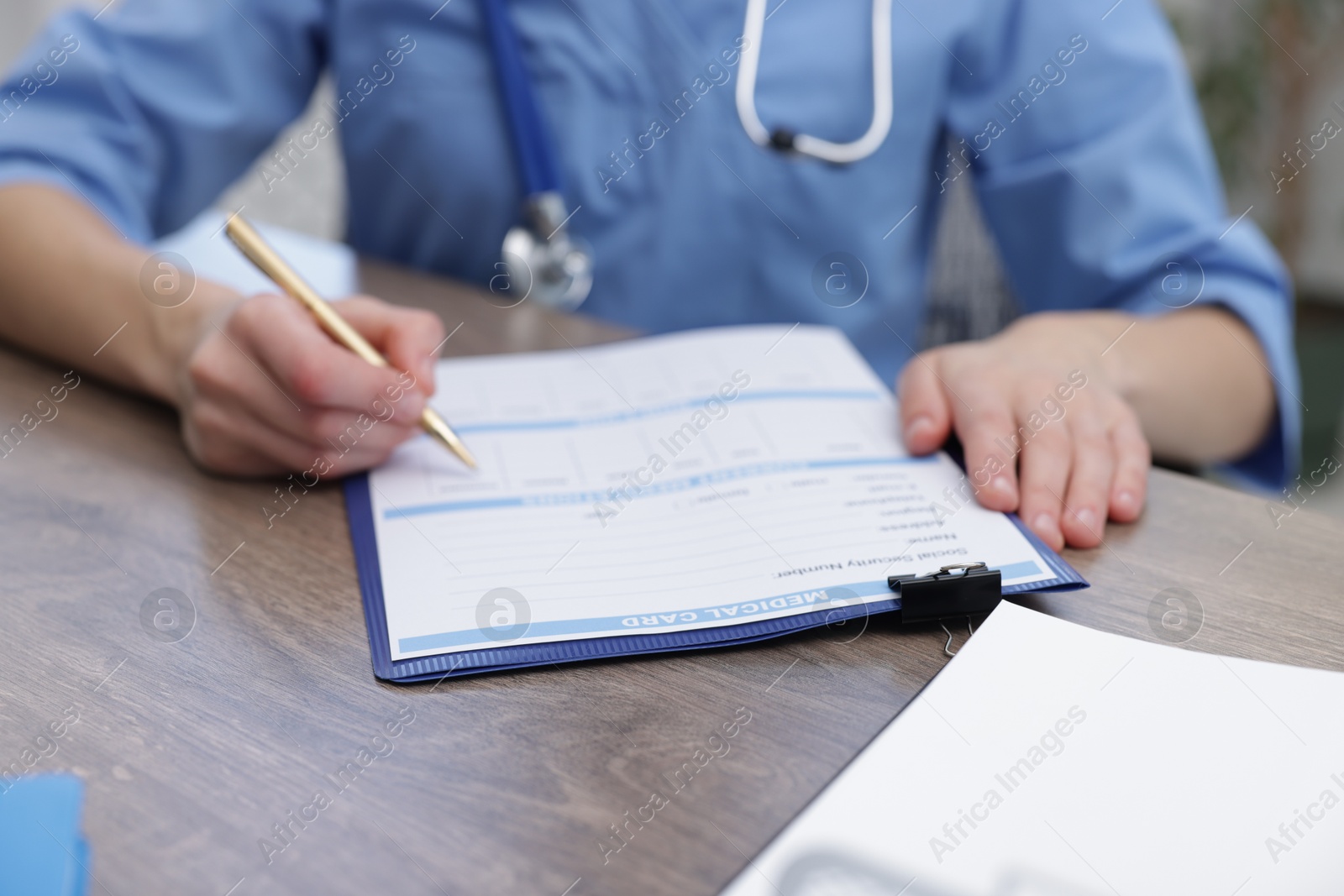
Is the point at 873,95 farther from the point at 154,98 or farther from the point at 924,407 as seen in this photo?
the point at 154,98

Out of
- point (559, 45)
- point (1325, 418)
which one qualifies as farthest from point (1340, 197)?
point (559, 45)

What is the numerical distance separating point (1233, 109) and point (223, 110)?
97.4 inches

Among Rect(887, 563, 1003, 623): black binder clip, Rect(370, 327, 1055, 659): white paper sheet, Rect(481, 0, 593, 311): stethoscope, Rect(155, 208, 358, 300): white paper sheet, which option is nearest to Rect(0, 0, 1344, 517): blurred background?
Rect(155, 208, 358, 300): white paper sheet

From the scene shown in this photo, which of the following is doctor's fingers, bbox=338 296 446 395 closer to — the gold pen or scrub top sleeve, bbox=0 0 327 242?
the gold pen

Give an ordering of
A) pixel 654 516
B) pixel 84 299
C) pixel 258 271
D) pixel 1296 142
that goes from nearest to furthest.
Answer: pixel 654 516
pixel 84 299
pixel 258 271
pixel 1296 142

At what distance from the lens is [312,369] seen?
20.1 inches

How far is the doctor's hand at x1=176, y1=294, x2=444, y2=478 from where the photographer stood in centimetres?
51

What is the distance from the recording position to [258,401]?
530 mm

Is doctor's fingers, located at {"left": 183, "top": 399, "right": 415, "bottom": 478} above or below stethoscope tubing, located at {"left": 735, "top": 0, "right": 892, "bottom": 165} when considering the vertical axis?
above

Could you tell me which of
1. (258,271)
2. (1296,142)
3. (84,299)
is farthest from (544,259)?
(1296,142)

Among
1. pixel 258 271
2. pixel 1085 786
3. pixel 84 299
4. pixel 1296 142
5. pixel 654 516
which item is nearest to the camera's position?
pixel 1085 786

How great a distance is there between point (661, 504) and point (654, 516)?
0.04 ft

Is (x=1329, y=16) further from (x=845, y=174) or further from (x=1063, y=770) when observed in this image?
(x=1063, y=770)

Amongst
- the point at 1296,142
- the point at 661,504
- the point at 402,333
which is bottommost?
the point at 1296,142
